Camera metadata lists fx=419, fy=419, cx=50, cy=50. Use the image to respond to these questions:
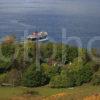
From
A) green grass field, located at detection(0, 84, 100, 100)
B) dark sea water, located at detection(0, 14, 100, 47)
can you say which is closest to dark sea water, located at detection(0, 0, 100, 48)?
dark sea water, located at detection(0, 14, 100, 47)

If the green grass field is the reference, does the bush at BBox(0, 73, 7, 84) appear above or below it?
above

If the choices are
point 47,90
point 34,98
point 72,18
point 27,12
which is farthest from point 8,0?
point 34,98

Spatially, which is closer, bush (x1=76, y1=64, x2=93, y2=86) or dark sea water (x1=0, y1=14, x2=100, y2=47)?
bush (x1=76, y1=64, x2=93, y2=86)

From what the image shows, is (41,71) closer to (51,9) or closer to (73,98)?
(73,98)

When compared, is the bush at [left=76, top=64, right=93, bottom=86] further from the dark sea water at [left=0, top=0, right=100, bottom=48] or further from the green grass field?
the dark sea water at [left=0, top=0, right=100, bottom=48]

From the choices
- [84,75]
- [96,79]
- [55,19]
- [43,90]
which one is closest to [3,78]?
[43,90]

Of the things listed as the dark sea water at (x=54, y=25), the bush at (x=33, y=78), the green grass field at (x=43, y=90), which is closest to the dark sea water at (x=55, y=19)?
the dark sea water at (x=54, y=25)

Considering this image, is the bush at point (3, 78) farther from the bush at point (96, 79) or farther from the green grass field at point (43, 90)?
the bush at point (96, 79)
